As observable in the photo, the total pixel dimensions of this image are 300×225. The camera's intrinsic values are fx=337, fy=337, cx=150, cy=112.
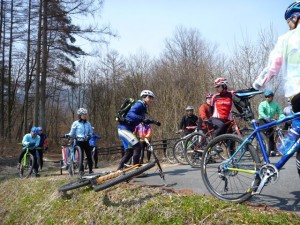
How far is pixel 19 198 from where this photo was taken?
857cm

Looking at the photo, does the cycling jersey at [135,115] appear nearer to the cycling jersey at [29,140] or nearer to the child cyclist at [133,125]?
the child cyclist at [133,125]

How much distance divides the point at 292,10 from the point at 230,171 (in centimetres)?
224

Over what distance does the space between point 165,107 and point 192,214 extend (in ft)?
51.0

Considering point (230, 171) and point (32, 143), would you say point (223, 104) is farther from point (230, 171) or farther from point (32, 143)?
point (32, 143)

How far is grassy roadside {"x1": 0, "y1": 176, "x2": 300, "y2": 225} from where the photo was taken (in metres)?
4.12

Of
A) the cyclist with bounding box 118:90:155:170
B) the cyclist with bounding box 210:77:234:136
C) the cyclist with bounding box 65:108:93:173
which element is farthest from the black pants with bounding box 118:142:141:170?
the cyclist with bounding box 65:108:93:173

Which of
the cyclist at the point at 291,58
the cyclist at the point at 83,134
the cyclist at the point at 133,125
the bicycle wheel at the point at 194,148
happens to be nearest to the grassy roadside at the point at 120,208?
the cyclist at the point at 291,58

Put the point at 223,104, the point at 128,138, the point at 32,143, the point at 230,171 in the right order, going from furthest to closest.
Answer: the point at 32,143
the point at 223,104
the point at 128,138
the point at 230,171

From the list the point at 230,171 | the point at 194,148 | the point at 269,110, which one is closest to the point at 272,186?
the point at 230,171

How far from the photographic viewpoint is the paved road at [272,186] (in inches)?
188

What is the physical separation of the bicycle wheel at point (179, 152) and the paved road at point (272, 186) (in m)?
2.04

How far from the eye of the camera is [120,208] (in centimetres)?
551

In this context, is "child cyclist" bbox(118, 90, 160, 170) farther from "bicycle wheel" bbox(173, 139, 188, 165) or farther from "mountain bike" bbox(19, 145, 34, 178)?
"mountain bike" bbox(19, 145, 34, 178)

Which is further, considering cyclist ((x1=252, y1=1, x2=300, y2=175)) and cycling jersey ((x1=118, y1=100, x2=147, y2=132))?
cycling jersey ((x1=118, y1=100, x2=147, y2=132))
